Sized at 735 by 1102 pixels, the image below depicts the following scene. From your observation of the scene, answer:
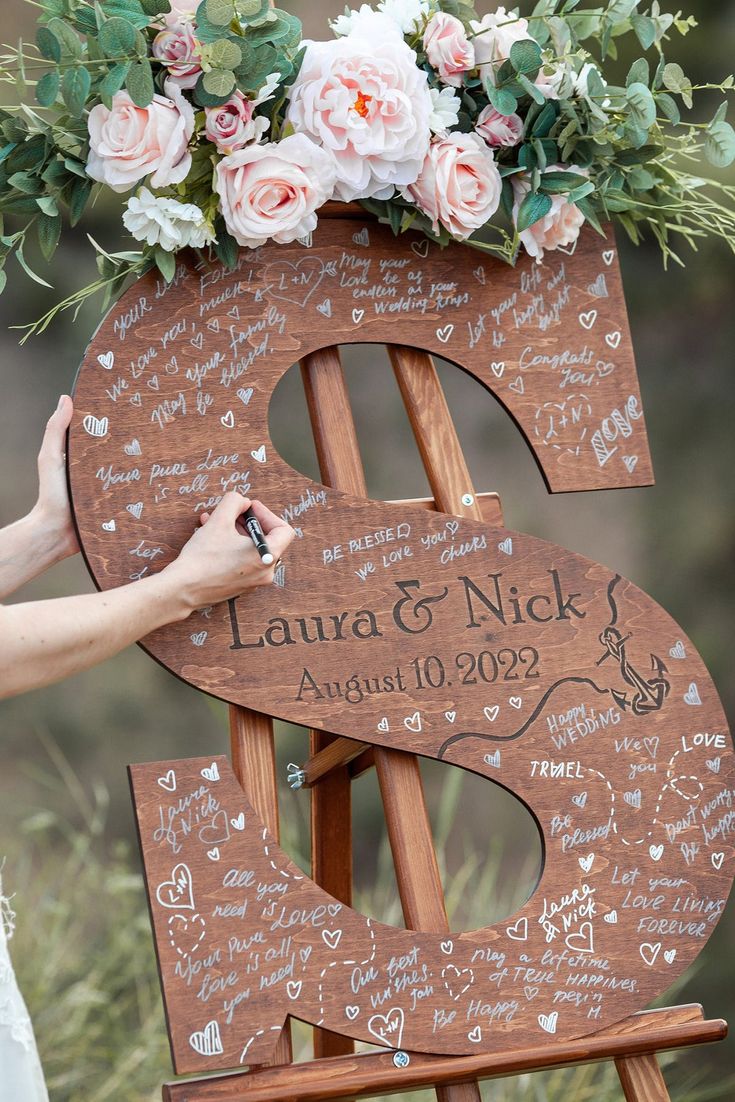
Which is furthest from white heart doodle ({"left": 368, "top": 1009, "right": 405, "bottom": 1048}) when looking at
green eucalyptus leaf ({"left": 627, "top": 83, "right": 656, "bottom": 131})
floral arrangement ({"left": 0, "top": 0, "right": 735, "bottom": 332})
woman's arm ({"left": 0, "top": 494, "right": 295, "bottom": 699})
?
green eucalyptus leaf ({"left": 627, "top": 83, "right": 656, "bottom": 131})

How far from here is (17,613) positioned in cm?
127

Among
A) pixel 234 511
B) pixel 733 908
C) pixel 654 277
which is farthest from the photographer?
pixel 654 277

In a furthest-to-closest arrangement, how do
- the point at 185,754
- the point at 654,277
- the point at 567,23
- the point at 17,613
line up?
1. the point at 185,754
2. the point at 654,277
3. the point at 567,23
4. the point at 17,613

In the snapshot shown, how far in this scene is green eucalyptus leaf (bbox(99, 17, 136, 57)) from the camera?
1.31 metres

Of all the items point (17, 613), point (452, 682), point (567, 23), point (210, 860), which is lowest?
point (210, 860)

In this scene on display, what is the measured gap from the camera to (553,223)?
1.53 metres

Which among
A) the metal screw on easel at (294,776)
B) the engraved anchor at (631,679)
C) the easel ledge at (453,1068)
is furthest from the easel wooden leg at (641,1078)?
the metal screw on easel at (294,776)

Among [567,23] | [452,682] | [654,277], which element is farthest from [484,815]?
[567,23]

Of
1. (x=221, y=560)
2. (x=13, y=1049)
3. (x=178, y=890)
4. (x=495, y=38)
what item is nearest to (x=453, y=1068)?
(x=178, y=890)

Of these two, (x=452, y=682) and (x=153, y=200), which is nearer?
(x=153, y=200)

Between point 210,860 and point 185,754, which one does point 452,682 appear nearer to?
point 210,860

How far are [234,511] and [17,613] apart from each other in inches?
11.2

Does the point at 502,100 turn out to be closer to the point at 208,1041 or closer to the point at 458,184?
the point at 458,184

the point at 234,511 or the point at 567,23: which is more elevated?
the point at 567,23
